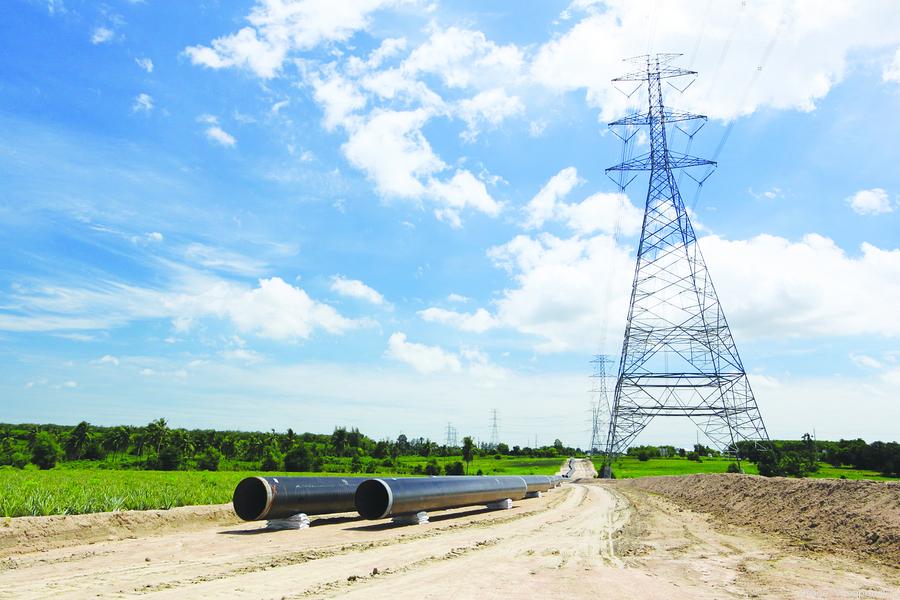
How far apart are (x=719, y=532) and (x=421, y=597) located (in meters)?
16.3

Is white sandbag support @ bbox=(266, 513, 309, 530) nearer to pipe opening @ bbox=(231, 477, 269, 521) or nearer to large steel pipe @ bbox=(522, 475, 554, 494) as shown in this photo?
pipe opening @ bbox=(231, 477, 269, 521)

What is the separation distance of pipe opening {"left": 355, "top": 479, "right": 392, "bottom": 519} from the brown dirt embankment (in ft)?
45.6

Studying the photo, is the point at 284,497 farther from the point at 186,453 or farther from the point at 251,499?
the point at 186,453

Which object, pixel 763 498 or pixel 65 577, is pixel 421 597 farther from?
pixel 763 498

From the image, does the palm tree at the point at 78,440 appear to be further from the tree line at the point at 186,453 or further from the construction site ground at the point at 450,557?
the construction site ground at the point at 450,557

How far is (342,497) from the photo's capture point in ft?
78.5

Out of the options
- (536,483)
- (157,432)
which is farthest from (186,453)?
(536,483)

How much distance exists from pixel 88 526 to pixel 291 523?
659 centimetres

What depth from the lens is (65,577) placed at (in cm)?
1223

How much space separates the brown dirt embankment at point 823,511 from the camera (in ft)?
54.2

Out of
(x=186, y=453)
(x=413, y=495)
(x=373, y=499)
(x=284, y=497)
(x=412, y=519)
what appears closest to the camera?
(x=284, y=497)

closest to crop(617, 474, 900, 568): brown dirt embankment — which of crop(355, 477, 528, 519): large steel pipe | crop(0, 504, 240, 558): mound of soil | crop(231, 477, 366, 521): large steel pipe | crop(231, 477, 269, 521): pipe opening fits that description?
crop(355, 477, 528, 519): large steel pipe

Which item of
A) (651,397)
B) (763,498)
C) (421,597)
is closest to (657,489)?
(651,397)

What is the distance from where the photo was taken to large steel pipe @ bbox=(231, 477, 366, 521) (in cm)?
2097
